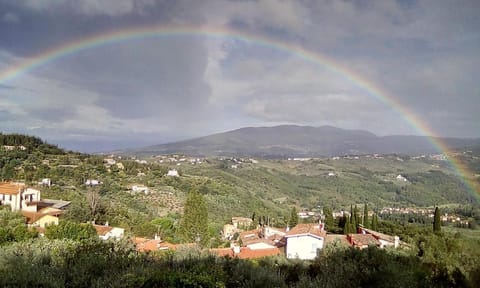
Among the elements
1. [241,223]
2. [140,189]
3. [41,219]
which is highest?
[41,219]

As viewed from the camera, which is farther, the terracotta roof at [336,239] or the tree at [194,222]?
the tree at [194,222]

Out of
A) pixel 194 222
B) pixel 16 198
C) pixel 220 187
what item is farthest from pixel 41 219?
pixel 220 187

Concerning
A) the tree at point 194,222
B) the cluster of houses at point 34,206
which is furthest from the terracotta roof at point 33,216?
the tree at point 194,222

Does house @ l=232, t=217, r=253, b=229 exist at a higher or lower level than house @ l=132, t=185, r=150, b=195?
lower

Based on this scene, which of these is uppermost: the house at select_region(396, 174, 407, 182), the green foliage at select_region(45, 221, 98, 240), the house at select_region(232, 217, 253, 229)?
the green foliage at select_region(45, 221, 98, 240)

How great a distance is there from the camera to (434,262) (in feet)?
40.8

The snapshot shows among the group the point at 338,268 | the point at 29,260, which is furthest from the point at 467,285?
the point at 29,260

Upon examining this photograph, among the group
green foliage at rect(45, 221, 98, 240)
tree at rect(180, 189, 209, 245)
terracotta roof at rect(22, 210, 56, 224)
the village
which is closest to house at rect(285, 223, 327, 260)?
the village

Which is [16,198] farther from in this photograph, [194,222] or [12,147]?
[12,147]

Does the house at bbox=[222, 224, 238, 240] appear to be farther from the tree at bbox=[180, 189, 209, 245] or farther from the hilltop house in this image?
the hilltop house

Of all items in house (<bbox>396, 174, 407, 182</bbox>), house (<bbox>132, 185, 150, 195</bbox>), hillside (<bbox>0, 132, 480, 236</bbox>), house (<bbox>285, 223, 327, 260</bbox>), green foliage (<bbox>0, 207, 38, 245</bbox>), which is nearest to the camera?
green foliage (<bbox>0, 207, 38, 245</bbox>)

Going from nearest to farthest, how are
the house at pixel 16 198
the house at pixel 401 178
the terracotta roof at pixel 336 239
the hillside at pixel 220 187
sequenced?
the terracotta roof at pixel 336 239, the house at pixel 16 198, the hillside at pixel 220 187, the house at pixel 401 178

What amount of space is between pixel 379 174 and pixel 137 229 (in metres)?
125

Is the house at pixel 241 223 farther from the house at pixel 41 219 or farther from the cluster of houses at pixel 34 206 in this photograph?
the house at pixel 41 219
